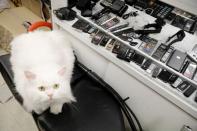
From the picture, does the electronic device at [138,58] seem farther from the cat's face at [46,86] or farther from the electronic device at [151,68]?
the cat's face at [46,86]

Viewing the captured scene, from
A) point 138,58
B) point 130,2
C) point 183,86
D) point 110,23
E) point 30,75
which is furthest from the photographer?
point 130,2

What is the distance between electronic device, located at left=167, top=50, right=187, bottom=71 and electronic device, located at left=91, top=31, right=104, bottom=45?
0.42 meters

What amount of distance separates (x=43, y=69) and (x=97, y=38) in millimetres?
399

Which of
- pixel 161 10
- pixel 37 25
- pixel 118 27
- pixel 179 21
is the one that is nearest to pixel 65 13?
pixel 37 25

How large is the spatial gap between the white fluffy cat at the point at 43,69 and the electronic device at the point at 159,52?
0.48 m

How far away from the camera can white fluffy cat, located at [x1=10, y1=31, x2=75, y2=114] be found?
971 millimetres

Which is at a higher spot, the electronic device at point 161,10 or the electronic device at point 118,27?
the electronic device at point 161,10

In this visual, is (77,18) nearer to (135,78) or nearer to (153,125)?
(135,78)

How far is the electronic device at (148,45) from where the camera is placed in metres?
1.16

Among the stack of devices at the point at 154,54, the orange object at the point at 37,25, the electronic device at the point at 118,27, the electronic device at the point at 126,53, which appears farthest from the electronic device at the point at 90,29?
the orange object at the point at 37,25

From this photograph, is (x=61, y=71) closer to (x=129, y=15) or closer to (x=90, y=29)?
(x=90, y=29)

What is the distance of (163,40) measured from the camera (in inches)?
47.8

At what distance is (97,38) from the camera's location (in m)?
1.27

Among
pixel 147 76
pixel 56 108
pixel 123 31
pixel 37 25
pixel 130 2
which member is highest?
pixel 130 2
